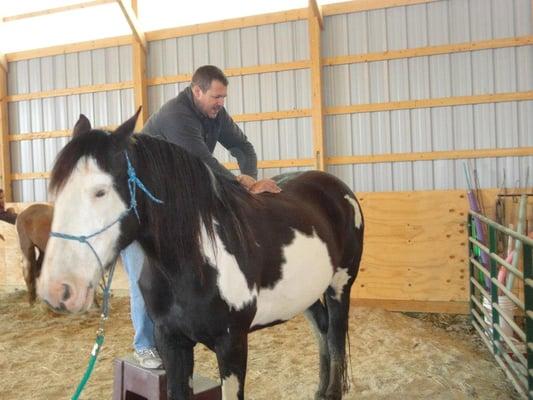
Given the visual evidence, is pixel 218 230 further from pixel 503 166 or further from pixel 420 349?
pixel 503 166

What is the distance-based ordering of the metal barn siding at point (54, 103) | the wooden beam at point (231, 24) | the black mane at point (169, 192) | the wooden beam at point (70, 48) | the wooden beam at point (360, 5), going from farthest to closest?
1. the metal barn siding at point (54, 103)
2. the wooden beam at point (70, 48)
3. the wooden beam at point (231, 24)
4. the wooden beam at point (360, 5)
5. the black mane at point (169, 192)

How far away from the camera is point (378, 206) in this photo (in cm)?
501

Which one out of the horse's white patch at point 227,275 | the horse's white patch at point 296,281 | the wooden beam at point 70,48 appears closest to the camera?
the horse's white patch at point 227,275

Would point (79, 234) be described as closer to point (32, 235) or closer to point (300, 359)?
point (300, 359)

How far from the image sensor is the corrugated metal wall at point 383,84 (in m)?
5.48

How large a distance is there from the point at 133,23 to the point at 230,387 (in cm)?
586

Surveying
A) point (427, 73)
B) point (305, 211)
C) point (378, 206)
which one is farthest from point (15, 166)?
point (305, 211)

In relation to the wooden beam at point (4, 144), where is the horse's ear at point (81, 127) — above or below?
below

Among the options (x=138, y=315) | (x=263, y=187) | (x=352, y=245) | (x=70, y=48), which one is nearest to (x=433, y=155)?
(x=352, y=245)

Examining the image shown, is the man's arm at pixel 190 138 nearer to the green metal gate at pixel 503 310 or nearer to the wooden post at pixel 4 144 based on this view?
the green metal gate at pixel 503 310

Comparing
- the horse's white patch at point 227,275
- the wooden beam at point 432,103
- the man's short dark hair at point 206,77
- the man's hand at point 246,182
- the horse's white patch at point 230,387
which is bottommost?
the horse's white patch at point 230,387

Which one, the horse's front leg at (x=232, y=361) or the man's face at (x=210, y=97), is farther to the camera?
the man's face at (x=210, y=97)

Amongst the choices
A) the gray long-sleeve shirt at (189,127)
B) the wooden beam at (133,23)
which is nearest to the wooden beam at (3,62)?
the wooden beam at (133,23)

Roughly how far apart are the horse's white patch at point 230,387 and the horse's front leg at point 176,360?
19 centimetres
